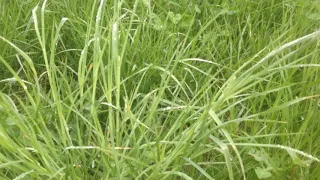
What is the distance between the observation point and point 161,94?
1.40 metres

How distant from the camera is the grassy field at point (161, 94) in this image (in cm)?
128

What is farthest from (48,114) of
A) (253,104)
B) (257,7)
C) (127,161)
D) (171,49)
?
(257,7)

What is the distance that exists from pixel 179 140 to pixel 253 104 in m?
0.38

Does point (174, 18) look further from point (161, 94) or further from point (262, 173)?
point (262, 173)

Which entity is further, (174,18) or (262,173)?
(174,18)

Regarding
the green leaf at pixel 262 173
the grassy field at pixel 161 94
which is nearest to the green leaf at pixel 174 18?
the grassy field at pixel 161 94

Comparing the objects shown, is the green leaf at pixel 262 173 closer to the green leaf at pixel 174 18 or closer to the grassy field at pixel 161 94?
the grassy field at pixel 161 94

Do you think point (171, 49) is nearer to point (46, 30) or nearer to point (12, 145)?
point (46, 30)

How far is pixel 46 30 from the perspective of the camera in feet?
6.31

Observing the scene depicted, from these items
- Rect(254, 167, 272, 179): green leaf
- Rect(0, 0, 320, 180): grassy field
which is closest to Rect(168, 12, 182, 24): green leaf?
Rect(0, 0, 320, 180): grassy field

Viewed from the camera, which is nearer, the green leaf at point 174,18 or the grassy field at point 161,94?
the grassy field at point 161,94

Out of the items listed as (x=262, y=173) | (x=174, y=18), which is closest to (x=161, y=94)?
(x=262, y=173)

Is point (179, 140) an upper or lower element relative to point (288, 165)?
upper

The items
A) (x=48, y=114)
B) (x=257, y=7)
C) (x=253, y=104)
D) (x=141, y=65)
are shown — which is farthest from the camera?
(x=257, y=7)
